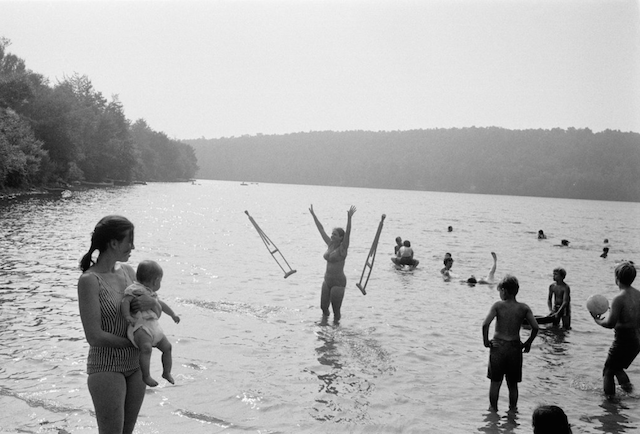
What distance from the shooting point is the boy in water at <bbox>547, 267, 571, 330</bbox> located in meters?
12.9

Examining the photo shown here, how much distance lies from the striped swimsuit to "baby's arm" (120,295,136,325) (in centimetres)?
5

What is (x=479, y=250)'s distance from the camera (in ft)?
121

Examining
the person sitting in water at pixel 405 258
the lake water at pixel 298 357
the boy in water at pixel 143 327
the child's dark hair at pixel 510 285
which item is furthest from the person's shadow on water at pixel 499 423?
the person sitting in water at pixel 405 258

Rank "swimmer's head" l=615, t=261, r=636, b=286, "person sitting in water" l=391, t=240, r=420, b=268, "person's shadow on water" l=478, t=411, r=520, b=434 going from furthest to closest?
"person sitting in water" l=391, t=240, r=420, b=268 → "swimmer's head" l=615, t=261, r=636, b=286 → "person's shadow on water" l=478, t=411, r=520, b=434

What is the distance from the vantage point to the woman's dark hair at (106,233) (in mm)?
3979

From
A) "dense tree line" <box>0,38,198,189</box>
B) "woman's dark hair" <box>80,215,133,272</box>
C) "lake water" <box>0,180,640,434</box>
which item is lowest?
"lake water" <box>0,180,640,434</box>

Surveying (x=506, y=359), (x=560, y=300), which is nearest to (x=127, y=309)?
(x=506, y=359)

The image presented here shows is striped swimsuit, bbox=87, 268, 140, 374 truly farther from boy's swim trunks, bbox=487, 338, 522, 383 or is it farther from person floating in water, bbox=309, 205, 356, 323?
person floating in water, bbox=309, 205, 356, 323

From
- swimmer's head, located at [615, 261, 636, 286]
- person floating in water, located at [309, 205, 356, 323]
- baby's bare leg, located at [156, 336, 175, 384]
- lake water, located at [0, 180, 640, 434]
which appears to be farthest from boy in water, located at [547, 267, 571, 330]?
baby's bare leg, located at [156, 336, 175, 384]

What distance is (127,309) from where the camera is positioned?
402 centimetres

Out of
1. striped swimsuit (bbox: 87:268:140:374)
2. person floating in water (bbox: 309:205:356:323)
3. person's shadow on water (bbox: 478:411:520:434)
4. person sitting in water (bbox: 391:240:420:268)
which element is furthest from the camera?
person sitting in water (bbox: 391:240:420:268)

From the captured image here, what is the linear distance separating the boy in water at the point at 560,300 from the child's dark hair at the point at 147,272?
1074 centimetres

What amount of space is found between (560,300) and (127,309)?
39.9ft

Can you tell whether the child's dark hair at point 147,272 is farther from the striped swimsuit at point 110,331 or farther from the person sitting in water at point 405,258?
the person sitting in water at point 405,258
